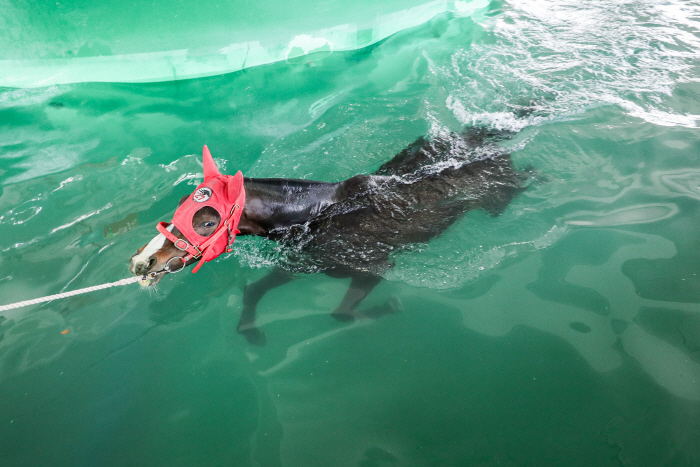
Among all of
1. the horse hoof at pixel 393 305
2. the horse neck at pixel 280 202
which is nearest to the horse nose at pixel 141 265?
the horse neck at pixel 280 202

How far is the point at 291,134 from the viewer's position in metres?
6.07

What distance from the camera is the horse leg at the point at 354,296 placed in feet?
11.2

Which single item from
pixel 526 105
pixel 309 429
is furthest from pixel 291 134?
pixel 309 429

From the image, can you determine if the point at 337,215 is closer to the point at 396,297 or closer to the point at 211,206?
the point at 396,297

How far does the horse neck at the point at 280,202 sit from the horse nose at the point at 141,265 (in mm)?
806

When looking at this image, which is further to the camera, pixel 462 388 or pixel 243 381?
pixel 243 381

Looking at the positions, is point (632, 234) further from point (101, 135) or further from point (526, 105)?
point (101, 135)

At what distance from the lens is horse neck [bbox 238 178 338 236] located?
339cm

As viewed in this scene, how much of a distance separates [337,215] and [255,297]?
119 centimetres

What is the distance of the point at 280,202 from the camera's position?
3539 mm

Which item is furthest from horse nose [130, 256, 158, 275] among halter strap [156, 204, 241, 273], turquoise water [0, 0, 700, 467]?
turquoise water [0, 0, 700, 467]

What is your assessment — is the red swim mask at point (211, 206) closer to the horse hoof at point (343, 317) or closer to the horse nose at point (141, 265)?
the horse nose at point (141, 265)

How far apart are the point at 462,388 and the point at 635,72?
20.1 ft

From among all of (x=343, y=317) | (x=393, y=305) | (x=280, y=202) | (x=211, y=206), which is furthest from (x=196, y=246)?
(x=393, y=305)
